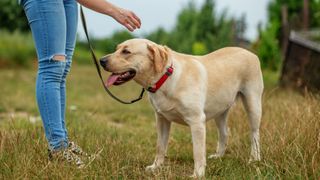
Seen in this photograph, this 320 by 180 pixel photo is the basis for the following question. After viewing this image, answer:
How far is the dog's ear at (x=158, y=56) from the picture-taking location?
4.05m

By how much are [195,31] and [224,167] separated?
15.7 metres

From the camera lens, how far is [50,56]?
13.0 feet

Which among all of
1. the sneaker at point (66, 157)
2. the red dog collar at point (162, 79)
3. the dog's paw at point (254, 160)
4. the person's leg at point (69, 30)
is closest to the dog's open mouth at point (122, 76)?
the red dog collar at point (162, 79)

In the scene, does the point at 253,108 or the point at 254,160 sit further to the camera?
the point at 253,108

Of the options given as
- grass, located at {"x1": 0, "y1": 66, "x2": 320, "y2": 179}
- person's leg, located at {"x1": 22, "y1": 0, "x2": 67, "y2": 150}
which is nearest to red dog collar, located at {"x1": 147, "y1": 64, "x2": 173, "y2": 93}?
grass, located at {"x1": 0, "y1": 66, "x2": 320, "y2": 179}

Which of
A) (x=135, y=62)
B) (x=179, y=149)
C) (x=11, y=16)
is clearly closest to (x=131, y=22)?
(x=135, y=62)

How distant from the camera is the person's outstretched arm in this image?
401 centimetres

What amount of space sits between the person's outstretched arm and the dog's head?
0.63ft

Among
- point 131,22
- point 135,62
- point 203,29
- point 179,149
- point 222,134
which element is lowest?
point 203,29

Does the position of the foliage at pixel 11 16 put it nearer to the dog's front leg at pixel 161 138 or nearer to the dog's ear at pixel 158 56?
the dog's front leg at pixel 161 138

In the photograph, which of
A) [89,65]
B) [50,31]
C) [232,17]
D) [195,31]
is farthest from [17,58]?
[50,31]

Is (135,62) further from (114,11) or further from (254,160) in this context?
(254,160)

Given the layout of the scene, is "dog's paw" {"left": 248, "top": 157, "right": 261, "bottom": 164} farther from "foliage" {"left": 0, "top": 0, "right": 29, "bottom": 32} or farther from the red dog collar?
"foliage" {"left": 0, "top": 0, "right": 29, "bottom": 32}

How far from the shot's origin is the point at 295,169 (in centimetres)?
370
